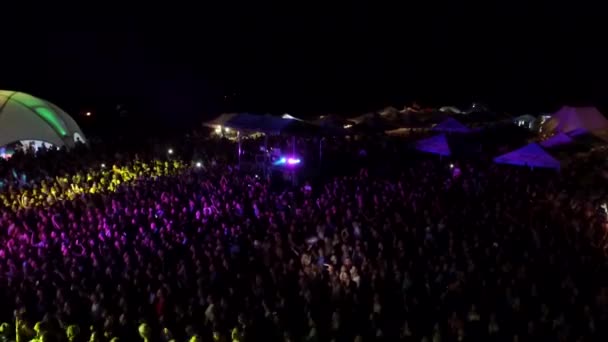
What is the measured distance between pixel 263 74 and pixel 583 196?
1585 inches

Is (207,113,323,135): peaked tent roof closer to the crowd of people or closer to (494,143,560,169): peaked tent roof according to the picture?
the crowd of people

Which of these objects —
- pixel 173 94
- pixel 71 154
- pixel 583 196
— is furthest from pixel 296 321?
pixel 173 94

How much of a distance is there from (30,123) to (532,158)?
51.1ft

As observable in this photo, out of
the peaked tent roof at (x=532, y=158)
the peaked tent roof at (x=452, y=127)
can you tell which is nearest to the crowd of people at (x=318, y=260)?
the peaked tent roof at (x=532, y=158)

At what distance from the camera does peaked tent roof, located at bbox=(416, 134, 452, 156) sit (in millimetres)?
14906

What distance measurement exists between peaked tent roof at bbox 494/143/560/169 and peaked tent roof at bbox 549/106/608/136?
25.9 feet

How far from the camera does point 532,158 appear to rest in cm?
1307

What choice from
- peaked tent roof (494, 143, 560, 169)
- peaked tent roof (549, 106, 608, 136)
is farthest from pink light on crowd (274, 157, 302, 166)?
peaked tent roof (549, 106, 608, 136)

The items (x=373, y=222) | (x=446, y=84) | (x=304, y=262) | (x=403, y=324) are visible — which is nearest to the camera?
(x=403, y=324)

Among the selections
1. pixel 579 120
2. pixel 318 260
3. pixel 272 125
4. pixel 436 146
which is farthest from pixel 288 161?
pixel 579 120

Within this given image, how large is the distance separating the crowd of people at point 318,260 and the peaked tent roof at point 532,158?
29 centimetres

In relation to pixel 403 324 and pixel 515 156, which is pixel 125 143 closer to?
pixel 515 156

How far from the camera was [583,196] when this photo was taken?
10.6m

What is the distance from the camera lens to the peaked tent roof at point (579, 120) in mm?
20328
